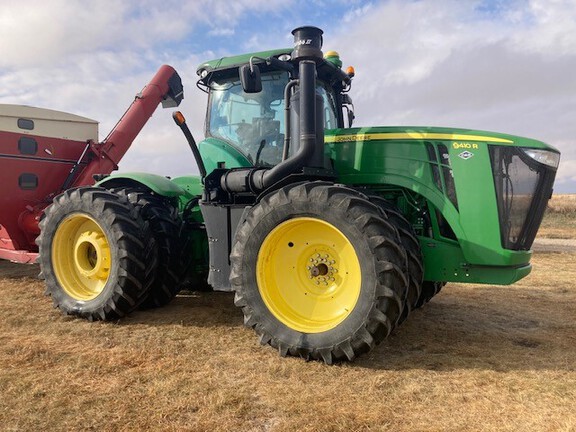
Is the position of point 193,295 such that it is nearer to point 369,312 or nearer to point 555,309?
point 369,312

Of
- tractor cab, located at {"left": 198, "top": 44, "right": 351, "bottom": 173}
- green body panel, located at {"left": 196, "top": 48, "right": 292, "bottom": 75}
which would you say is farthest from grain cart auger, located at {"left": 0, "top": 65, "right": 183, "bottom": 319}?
green body panel, located at {"left": 196, "top": 48, "right": 292, "bottom": 75}

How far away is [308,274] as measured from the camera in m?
4.15

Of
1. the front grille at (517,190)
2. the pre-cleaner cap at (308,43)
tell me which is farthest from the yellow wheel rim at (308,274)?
the pre-cleaner cap at (308,43)

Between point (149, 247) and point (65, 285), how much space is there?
114 cm

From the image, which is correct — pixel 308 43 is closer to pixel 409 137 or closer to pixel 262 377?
pixel 409 137

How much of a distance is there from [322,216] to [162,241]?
2.16 meters

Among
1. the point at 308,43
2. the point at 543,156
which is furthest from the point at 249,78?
the point at 543,156

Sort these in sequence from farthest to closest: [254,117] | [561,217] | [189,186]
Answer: [561,217] < [189,186] < [254,117]

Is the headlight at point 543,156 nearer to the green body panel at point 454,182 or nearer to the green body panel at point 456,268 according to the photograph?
the green body panel at point 454,182

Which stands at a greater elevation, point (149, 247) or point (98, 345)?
point (149, 247)

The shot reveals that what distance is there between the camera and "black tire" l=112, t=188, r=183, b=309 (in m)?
5.25

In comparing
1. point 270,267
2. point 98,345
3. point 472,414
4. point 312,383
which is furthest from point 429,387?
point 98,345

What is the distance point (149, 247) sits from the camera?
502 cm

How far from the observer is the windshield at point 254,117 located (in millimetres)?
4859
